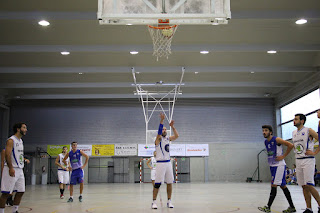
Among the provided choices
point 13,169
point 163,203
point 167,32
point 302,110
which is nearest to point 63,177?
point 163,203

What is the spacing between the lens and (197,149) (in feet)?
97.6

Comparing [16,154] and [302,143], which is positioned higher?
[302,143]

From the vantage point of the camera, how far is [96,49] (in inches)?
707

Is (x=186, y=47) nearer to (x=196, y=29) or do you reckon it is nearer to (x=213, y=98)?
(x=196, y=29)

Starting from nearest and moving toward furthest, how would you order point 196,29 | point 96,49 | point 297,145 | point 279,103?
point 297,145, point 196,29, point 96,49, point 279,103

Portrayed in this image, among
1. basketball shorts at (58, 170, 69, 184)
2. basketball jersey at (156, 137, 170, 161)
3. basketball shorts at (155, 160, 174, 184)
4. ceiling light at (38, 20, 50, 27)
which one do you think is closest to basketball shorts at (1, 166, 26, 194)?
basketball shorts at (155, 160, 174, 184)

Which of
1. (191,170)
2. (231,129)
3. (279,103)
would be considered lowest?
(191,170)

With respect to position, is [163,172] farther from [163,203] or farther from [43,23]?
[43,23]

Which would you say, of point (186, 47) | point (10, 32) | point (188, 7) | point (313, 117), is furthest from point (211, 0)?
point (313, 117)

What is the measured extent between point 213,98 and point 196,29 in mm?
15114

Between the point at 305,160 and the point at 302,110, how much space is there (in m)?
20.0

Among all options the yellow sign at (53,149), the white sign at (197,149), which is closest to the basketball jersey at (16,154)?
the yellow sign at (53,149)

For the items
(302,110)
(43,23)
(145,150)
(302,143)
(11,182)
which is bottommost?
(11,182)

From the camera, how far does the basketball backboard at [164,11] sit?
26.5 ft
